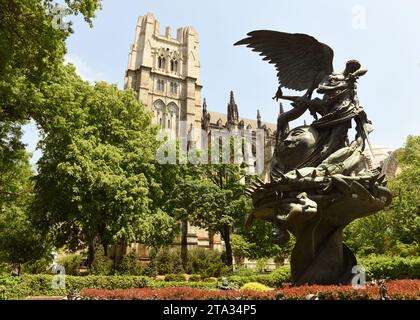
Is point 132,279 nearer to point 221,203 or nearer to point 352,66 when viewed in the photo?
point 221,203

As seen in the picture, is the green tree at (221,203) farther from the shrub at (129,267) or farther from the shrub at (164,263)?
the shrub at (129,267)

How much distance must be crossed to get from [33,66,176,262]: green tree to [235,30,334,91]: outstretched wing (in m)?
10.6

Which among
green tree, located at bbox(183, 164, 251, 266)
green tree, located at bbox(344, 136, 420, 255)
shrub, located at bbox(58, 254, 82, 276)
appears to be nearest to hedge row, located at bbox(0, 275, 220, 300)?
green tree, located at bbox(183, 164, 251, 266)

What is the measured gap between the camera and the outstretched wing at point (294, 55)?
30.5 ft

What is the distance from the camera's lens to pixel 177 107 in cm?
5838

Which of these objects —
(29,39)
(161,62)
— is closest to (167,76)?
(161,62)

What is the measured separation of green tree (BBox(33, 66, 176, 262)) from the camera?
68.9ft

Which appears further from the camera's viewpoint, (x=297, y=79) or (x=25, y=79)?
(x=25, y=79)

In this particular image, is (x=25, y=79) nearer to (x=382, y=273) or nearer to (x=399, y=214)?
(x=382, y=273)

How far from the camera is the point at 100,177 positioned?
21.3 metres

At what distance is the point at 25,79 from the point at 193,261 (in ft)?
75.8

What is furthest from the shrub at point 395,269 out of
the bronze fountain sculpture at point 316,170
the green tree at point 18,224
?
the green tree at point 18,224

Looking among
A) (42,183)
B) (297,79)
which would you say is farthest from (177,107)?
(297,79)

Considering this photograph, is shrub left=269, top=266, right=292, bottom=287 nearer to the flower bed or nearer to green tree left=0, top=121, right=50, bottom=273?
the flower bed
